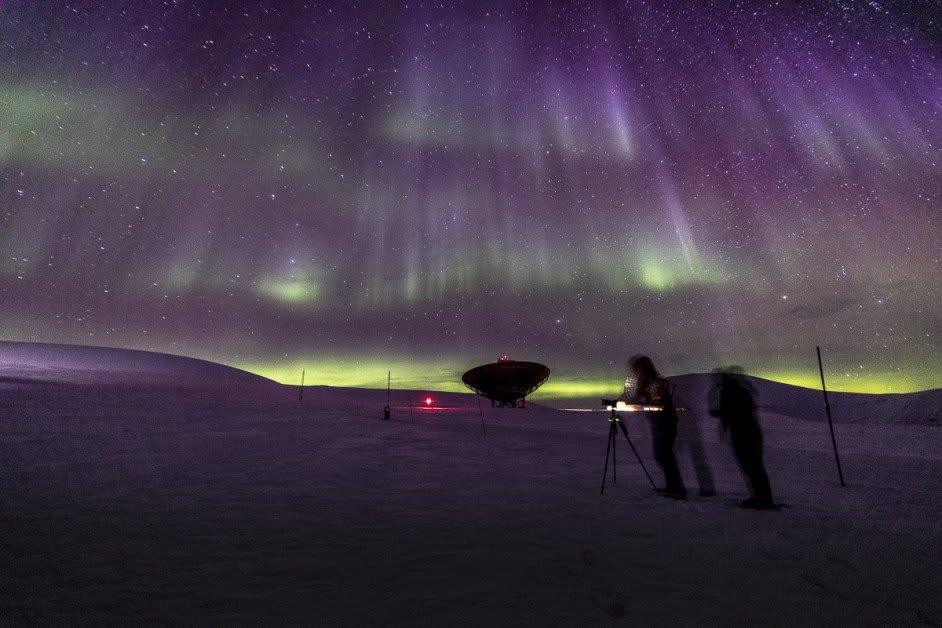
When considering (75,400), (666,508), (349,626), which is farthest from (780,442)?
(75,400)

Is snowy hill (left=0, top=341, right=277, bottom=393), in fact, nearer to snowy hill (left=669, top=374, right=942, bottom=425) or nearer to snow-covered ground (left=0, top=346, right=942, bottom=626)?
snow-covered ground (left=0, top=346, right=942, bottom=626)

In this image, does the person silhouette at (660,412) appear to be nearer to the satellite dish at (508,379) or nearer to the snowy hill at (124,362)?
the satellite dish at (508,379)

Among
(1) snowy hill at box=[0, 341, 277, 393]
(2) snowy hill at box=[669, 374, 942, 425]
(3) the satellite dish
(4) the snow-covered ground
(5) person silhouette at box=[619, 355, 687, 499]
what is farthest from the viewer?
(2) snowy hill at box=[669, 374, 942, 425]

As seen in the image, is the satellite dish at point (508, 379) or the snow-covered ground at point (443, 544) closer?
the snow-covered ground at point (443, 544)

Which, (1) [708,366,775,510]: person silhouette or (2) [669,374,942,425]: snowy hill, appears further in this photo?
(2) [669,374,942,425]: snowy hill

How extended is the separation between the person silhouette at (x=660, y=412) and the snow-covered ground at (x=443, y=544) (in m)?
0.50

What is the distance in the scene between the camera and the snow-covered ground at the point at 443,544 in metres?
3.36

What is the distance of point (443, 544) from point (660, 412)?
4.83 m

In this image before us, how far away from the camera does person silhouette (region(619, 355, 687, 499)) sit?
25.5 feet

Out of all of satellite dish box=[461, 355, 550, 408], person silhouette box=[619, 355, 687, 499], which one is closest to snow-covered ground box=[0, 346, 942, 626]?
person silhouette box=[619, 355, 687, 499]

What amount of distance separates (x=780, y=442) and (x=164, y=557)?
77.7ft

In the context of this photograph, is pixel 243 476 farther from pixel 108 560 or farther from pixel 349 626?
pixel 349 626

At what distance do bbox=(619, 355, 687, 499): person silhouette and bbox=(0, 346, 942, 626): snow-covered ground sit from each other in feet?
1.64

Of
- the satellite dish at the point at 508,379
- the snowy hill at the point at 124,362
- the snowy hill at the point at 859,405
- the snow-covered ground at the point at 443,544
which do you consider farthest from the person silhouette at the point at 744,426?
the snowy hill at the point at 124,362
